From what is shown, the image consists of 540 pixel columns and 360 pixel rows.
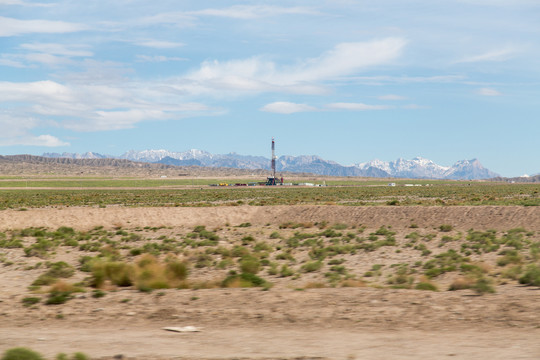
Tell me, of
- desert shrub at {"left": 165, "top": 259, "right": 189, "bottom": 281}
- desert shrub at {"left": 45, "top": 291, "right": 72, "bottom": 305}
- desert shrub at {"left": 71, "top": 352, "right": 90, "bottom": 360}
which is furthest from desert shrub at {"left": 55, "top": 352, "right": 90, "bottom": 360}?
desert shrub at {"left": 165, "top": 259, "right": 189, "bottom": 281}

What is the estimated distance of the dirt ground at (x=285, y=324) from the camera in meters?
9.48

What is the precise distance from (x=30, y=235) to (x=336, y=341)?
3078 centimetres

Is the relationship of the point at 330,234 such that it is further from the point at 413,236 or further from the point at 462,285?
the point at 462,285

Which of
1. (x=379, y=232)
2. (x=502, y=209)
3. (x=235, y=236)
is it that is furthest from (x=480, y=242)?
(x=235, y=236)

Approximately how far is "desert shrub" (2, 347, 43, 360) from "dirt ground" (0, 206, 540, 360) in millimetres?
467

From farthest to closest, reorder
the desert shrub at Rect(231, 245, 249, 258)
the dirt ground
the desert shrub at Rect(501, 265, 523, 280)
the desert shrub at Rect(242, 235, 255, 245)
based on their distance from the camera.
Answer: the desert shrub at Rect(242, 235, 255, 245) → the desert shrub at Rect(231, 245, 249, 258) → the desert shrub at Rect(501, 265, 523, 280) → the dirt ground

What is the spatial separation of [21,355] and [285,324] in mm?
5416

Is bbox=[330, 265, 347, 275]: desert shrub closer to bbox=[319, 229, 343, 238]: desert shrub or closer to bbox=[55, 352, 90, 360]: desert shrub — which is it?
bbox=[319, 229, 343, 238]: desert shrub

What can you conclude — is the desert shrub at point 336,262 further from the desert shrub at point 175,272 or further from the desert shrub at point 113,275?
the desert shrub at point 113,275

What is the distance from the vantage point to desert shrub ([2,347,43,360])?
28.7 feet

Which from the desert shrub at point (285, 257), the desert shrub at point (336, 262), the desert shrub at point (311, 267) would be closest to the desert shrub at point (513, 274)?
the desert shrub at point (311, 267)

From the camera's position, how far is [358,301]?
12.9m

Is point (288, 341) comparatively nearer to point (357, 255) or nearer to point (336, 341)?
point (336, 341)

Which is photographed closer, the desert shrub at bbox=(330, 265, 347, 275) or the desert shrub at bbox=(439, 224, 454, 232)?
the desert shrub at bbox=(330, 265, 347, 275)
